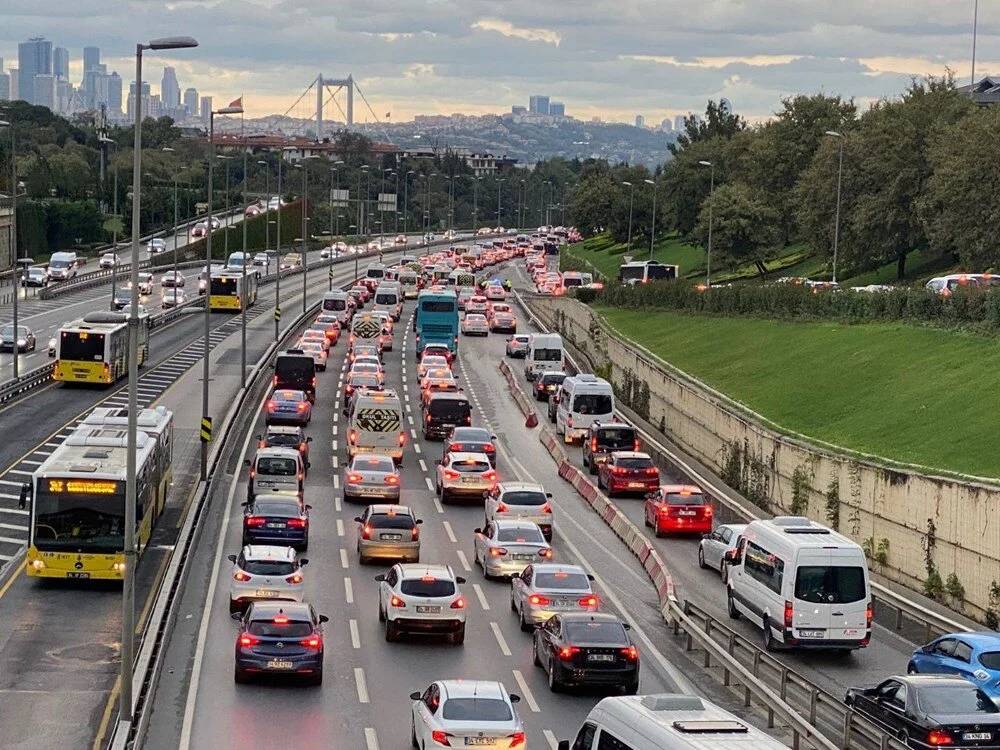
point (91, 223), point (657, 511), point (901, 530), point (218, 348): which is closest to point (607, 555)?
point (657, 511)

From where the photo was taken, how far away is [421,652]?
33312 millimetres

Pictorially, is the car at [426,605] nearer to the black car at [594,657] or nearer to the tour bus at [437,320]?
the black car at [594,657]

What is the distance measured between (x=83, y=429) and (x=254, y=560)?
30.8 ft

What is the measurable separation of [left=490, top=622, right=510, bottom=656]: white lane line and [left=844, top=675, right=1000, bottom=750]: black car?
8671 mm

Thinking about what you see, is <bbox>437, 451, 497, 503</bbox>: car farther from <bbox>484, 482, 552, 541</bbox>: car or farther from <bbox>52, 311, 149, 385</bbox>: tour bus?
<bbox>52, 311, 149, 385</bbox>: tour bus

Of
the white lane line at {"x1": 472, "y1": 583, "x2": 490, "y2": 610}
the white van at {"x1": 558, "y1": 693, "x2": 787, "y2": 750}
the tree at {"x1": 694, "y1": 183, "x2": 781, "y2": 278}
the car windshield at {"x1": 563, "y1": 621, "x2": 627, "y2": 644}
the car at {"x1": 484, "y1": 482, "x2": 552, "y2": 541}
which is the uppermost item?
the tree at {"x1": 694, "y1": 183, "x2": 781, "y2": 278}

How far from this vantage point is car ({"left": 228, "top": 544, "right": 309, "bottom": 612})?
34781 mm

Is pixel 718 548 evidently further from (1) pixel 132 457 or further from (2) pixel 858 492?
(1) pixel 132 457

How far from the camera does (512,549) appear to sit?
40.8m

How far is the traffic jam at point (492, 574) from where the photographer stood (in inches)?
992

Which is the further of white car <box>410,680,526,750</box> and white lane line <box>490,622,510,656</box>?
white lane line <box>490,622,510,656</box>

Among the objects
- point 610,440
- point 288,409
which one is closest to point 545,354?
point 288,409

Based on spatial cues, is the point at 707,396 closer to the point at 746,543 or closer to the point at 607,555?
the point at 607,555

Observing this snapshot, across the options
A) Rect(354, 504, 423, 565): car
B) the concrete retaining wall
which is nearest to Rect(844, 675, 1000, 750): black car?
the concrete retaining wall
